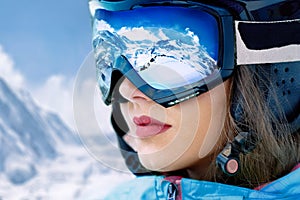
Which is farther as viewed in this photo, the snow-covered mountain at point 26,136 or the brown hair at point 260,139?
the snow-covered mountain at point 26,136

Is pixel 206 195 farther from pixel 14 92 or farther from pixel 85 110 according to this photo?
pixel 14 92

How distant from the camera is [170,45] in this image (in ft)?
3.59

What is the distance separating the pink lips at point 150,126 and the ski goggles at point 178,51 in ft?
0.15

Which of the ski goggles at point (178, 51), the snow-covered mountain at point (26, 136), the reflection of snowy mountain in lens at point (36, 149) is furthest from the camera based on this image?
the snow-covered mountain at point (26, 136)

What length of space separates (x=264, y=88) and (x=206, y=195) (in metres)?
0.22

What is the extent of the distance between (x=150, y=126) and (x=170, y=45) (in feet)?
0.48

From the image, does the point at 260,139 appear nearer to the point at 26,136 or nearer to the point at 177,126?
the point at 177,126

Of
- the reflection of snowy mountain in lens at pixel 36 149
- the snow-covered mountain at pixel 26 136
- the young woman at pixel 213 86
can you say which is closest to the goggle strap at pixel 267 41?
the young woman at pixel 213 86

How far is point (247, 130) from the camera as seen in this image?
111cm

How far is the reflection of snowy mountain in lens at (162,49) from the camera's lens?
1.08 meters

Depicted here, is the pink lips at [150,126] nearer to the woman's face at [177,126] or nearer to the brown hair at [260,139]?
the woman's face at [177,126]

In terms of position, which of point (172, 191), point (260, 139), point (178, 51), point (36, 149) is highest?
point (178, 51)

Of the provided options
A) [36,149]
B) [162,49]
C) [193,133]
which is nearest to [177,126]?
[193,133]

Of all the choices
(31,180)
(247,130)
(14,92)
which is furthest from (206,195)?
(14,92)
